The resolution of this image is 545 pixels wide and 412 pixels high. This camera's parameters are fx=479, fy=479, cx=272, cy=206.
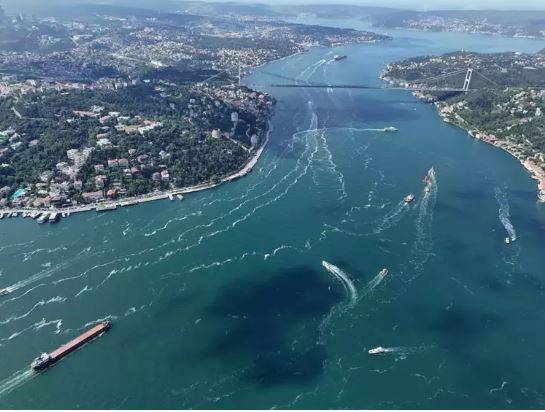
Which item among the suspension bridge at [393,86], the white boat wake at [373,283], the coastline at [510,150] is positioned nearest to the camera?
the white boat wake at [373,283]

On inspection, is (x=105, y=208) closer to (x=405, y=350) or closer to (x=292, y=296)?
(x=292, y=296)

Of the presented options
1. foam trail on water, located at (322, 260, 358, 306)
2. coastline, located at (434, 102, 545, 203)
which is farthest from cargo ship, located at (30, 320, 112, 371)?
coastline, located at (434, 102, 545, 203)

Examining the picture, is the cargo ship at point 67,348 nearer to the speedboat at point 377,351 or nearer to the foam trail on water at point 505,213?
the speedboat at point 377,351

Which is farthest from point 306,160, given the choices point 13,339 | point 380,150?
point 13,339

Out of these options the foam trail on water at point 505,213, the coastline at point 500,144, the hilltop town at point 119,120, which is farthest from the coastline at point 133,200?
the coastline at point 500,144

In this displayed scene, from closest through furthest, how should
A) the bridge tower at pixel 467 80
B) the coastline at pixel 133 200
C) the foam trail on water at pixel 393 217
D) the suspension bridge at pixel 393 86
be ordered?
the foam trail on water at pixel 393 217, the coastline at pixel 133 200, the suspension bridge at pixel 393 86, the bridge tower at pixel 467 80

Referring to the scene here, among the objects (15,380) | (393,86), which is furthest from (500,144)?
(15,380)

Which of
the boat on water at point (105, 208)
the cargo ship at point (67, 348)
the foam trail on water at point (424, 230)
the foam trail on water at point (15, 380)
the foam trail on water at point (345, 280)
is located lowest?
the foam trail on water at point (15, 380)

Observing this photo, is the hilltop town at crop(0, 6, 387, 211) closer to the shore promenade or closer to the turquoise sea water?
the shore promenade
